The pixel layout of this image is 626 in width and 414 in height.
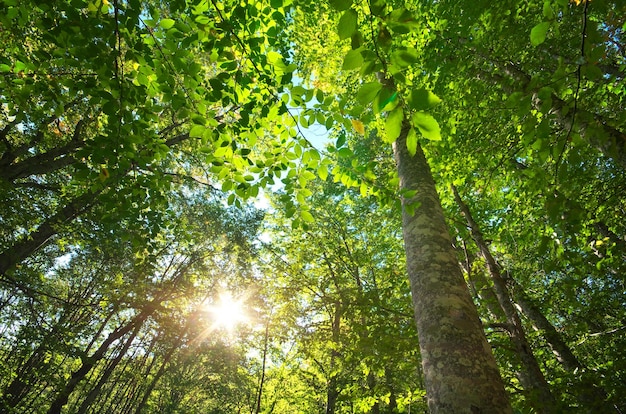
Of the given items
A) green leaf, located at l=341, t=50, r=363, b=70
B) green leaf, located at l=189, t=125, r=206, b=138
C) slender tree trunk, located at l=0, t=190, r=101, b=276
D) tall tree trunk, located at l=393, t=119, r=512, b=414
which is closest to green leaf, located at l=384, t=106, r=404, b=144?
green leaf, located at l=341, t=50, r=363, b=70

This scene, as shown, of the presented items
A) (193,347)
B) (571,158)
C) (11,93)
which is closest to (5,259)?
(11,93)

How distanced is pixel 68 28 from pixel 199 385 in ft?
100

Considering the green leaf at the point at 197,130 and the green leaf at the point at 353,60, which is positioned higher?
the green leaf at the point at 197,130

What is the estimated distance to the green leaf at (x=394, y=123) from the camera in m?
0.98

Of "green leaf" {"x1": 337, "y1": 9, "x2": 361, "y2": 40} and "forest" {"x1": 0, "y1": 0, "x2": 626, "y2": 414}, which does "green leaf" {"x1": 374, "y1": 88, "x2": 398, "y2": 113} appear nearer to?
"forest" {"x1": 0, "y1": 0, "x2": 626, "y2": 414}

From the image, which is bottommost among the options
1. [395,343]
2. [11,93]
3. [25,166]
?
[395,343]

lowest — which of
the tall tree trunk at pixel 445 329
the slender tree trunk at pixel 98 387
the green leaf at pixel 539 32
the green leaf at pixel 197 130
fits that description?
→ the tall tree trunk at pixel 445 329

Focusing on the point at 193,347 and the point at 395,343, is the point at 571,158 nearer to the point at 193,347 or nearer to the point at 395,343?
the point at 395,343

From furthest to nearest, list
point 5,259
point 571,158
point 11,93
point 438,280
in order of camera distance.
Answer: point 5,259, point 11,93, point 438,280, point 571,158

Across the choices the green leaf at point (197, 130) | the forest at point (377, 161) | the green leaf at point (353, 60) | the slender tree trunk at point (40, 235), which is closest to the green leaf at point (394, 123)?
the forest at point (377, 161)

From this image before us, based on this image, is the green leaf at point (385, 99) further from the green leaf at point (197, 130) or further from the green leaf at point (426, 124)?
the green leaf at point (197, 130)

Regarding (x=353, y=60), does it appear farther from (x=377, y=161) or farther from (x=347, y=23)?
(x=377, y=161)

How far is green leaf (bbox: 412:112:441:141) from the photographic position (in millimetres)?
995

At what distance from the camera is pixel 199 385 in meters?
25.7
